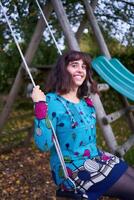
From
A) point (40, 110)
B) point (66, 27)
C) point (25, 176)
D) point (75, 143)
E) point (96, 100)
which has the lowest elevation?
point (25, 176)

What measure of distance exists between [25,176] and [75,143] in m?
2.15

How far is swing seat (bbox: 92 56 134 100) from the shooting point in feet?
12.4

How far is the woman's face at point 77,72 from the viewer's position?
280 cm

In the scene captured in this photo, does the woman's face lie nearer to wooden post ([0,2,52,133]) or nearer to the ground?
the ground

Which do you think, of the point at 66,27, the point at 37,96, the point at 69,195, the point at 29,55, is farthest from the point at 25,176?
the point at 37,96

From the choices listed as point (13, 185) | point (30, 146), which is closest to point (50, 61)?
point (30, 146)

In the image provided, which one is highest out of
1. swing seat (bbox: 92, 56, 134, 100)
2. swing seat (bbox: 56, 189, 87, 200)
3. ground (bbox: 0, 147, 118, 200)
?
swing seat (bbox: 92, 56, 134, 100)

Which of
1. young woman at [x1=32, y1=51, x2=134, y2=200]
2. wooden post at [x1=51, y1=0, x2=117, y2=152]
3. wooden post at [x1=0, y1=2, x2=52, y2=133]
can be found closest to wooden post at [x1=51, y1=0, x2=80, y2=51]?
wooden post at [x1=51, y1=0, x2=117, y2=152]

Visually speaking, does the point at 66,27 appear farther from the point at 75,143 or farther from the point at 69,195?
the point at 69,195

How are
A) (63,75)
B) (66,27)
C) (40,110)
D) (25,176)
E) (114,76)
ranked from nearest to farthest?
(40,110) < (63,75) < (66,27) < (114,76) < (25,176)

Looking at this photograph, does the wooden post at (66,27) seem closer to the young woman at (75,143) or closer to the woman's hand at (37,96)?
the young woman at (75,143)

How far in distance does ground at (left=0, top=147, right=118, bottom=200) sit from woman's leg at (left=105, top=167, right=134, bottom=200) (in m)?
1.55

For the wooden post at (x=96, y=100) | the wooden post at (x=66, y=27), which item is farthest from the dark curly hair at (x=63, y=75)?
the wooden post at (x=66, y=27)

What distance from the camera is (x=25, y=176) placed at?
470 cm
